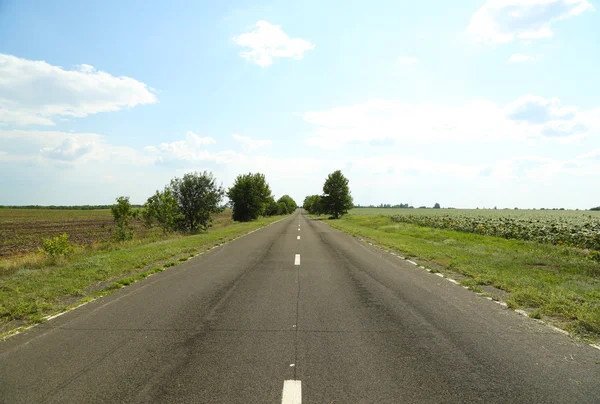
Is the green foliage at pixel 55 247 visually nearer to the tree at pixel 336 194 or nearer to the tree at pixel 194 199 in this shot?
the tree at pixel 194 199

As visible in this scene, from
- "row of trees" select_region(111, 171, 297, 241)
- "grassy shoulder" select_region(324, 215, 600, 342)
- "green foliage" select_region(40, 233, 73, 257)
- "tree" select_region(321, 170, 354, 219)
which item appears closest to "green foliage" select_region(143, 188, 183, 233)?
"row of trees" select_region(111, 171, 297, 241)

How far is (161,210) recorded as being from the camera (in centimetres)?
2500

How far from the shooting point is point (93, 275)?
388 inches

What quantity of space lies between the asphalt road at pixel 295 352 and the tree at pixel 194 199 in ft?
74.3

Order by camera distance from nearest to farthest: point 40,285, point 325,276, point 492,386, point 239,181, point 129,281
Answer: point 492,386
point 40,285
point 129,281
point 325,276
point 239,181

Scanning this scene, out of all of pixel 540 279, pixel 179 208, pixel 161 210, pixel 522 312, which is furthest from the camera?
pixel 179 208

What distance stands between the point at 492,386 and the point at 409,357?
0.99 meters

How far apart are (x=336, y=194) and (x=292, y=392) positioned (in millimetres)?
70076

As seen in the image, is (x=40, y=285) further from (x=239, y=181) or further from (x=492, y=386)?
(x=239, y=181)

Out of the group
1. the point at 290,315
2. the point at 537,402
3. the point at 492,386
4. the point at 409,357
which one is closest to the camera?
the point at 537,402

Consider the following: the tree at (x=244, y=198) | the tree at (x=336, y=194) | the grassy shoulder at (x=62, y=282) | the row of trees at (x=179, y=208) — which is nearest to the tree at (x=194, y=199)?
Answer: the row of trees at (x=179, y=208)

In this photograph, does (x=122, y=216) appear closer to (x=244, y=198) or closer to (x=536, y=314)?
(x=536, y=314)

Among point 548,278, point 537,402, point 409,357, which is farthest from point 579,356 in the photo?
point 548,278

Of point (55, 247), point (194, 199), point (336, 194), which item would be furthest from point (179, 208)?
point (336, 194)
